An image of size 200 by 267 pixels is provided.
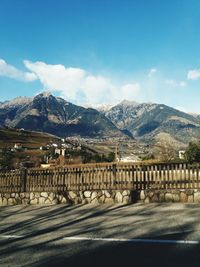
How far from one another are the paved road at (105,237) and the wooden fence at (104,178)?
1.33m

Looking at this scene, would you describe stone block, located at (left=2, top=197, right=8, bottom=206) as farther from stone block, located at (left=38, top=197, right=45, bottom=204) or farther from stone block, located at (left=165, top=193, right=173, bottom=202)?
stone block, located at (left=165, top=193, right=173, bottom=202)

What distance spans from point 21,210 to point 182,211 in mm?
6922

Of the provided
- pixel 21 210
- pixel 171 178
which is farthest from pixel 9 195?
pixel 171 178

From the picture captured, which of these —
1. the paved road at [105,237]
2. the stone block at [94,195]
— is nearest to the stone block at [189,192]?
the paved road at [105,237]

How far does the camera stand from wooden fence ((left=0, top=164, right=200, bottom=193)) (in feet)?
43.1

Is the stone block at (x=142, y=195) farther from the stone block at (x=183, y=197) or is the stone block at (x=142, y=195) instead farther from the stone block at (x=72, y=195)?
the stone block at (x=72, y=195)

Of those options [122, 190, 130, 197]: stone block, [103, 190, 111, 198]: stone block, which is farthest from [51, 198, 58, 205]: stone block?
[122, 190, 130, 197]: stone block

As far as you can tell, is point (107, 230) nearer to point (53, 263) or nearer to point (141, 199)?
point (53, 263)

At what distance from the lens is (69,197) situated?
1489 cm

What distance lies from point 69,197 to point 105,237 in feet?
23.3

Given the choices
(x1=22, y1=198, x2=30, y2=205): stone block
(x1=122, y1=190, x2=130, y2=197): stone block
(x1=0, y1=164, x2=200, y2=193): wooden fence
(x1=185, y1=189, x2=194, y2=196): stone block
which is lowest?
(x1=22, y1=198, x2=30, y2=205): stone block

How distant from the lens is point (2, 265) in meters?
6.35

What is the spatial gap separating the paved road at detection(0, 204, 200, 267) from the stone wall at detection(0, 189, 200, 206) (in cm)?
91

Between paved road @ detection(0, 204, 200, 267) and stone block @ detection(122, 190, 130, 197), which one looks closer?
paved road @ detection(0, 204, 200, 267)
